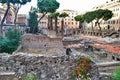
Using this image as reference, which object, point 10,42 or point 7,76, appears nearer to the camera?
point 7,76

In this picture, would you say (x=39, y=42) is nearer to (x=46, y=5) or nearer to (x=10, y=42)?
(x=10, y=42)

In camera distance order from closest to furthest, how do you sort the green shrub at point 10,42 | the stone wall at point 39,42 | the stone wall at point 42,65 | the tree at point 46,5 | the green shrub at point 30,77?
the green shrub at point 30,77 < the stone wall at point 42,65 < the green shrub at point 10,42 < the stone wall at point 39,42 < the tree at point 46,5

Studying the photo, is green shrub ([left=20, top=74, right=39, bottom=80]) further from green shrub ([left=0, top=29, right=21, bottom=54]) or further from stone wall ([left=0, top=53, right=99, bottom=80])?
green shrub ([left=0, top=29, right=21, bottom=54])

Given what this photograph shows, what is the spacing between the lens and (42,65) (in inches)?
330

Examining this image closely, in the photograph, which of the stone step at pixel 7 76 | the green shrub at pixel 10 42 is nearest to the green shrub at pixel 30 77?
the stone step at pixel 7 76

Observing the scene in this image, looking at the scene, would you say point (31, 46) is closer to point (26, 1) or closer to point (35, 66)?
point (26, 1)

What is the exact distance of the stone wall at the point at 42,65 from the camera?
821 cm

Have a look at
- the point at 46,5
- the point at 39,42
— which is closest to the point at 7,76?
the point at 39,42

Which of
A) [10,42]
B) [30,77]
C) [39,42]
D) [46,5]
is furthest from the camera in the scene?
[46,5]

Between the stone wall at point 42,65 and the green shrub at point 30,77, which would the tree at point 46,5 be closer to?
the stone wall at point 42,65

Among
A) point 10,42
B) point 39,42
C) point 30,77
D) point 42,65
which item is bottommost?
point 39,42

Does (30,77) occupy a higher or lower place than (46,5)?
lower

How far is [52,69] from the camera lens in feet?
27.6

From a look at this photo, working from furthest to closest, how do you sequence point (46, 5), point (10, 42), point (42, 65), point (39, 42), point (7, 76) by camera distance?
point (46, 5)
point (39, 42)
point (10, 42)
point (42, 65)
point (7, 76)
